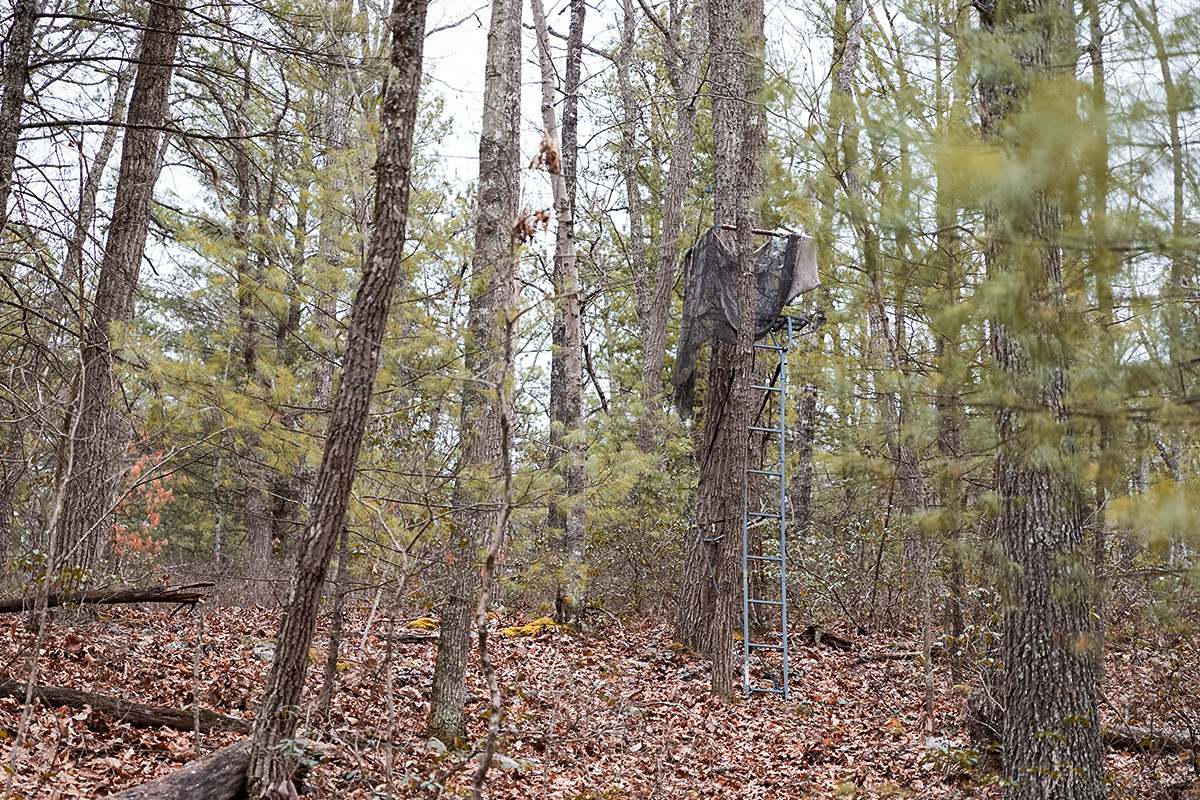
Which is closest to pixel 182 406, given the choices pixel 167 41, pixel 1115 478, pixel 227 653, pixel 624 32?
pixel 227 653

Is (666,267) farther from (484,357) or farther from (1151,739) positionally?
(1151,739)

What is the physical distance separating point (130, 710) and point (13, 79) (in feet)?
13.3

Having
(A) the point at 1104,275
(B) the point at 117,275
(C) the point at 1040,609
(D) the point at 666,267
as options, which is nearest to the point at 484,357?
(B) the point at 117,275

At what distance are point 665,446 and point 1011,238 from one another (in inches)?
397

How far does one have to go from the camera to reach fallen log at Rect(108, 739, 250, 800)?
394 cm

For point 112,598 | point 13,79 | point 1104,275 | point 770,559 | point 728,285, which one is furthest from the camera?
point 728,285

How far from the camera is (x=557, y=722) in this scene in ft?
21.5

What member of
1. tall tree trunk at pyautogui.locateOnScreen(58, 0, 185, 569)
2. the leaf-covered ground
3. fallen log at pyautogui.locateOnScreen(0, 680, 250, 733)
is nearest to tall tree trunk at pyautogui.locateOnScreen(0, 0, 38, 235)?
tall tree trunk at pyautogui.locateOnScreen(58, 0, 185, 569)

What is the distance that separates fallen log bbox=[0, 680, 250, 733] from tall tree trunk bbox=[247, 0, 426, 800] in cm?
116

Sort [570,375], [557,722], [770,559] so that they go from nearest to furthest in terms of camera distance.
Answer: [557,722]
[770,559]
[570,375]

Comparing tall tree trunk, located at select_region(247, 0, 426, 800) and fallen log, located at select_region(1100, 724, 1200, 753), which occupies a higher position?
tall tree trunk, located at select_region(247, 0, 426, 800)

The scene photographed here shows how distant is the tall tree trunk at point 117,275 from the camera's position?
6496mm

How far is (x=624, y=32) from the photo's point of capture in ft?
46.7

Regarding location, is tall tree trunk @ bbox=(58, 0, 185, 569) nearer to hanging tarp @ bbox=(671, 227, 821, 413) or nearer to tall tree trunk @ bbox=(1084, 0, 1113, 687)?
hanging tarp @ bbox=(671, 227, 821, 413)
